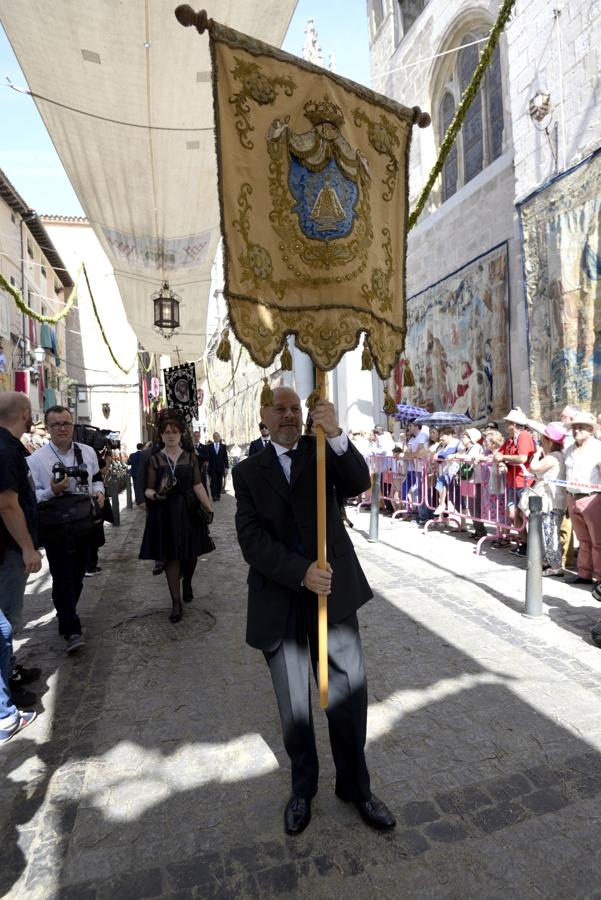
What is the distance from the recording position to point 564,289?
926 cm

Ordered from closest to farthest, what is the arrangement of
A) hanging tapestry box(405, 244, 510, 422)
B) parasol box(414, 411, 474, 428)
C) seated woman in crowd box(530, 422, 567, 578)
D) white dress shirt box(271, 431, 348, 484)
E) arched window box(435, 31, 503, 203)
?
white dress shirt box(271, 431, 348, 484) < seated woman in crowd box(530, 422, 567, 578) < hanging tapestry box(405, 244, 510, 422) < parasol box(414, 411, 474, 428) < arched window box(435, 31, 503, 203)

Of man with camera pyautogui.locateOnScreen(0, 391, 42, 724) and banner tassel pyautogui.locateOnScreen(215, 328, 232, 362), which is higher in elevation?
banner tassel pyautogui.locateOnScreen(215, 328, 232, 362)

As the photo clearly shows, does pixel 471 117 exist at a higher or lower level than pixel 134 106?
higher

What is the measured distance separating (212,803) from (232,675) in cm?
141

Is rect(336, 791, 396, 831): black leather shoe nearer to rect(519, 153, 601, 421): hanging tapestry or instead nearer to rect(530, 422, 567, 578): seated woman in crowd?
rect(530, 422, 567, 578): seated woman in crowd

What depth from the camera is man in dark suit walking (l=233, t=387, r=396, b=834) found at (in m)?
2.47

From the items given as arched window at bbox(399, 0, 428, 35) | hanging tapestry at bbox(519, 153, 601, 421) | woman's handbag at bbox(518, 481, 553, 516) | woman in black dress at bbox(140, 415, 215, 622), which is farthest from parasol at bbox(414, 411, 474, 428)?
arched window at bbox(399, 0, 428, 35)

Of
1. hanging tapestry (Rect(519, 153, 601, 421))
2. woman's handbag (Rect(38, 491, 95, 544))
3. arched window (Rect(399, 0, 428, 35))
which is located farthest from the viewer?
arched window (Rect(399, 0, 428, 35))

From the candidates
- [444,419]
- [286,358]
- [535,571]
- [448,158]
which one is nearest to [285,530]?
[286,358]

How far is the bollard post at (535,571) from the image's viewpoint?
5.07 metres

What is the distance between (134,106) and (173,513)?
13.7 ft

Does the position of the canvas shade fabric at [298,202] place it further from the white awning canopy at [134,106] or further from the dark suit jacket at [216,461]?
the dark suit jacket at [216,461]

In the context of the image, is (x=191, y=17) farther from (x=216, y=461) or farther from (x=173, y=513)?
(x=216, y=461)

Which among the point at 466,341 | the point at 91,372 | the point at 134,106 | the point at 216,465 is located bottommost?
the point at 216,465
